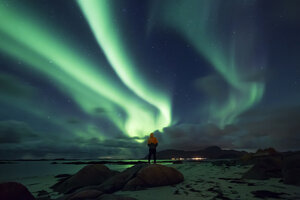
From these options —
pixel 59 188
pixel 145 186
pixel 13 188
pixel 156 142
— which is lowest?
pixel 59 188

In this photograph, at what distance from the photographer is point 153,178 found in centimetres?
787

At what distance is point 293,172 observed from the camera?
22.3 feet

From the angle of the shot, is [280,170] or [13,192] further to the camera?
[280,170]

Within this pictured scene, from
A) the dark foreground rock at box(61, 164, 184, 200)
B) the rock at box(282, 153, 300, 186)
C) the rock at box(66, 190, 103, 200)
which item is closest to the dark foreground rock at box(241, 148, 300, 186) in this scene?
the rock at box(282, 153, 300, 186)

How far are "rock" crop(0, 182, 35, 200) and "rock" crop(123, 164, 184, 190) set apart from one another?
370 centimetres

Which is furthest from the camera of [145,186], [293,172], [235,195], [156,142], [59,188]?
[156,142]

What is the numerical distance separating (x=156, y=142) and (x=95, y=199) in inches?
295

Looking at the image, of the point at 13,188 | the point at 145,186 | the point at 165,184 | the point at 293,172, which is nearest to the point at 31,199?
the point at 13,188

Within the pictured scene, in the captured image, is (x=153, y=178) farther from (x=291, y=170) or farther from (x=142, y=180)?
(x=291, y=170)

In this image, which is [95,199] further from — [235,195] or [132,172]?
[235,195]

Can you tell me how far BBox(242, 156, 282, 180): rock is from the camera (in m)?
8.26

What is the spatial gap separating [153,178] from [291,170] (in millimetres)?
5795

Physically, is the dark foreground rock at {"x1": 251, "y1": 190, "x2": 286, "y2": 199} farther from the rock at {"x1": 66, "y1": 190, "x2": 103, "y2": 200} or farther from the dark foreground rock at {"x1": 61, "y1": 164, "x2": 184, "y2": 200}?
the rock at {"x1": 66, "y1": 190, "x2": 103, "y2": 200}

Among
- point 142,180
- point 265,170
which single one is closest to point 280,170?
point 265,170
